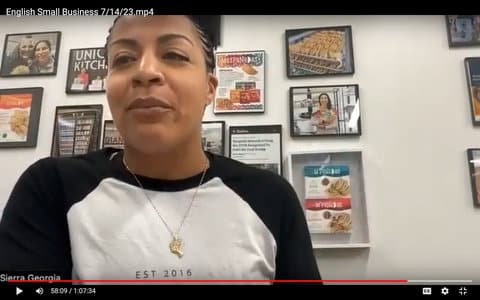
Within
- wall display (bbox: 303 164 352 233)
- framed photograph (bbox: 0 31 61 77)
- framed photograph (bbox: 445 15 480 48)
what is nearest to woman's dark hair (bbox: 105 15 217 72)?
framed photograph (bbox: 0 31 61 77)

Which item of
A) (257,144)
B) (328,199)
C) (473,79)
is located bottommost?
(328,199)

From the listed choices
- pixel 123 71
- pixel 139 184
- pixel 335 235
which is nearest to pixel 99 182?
pixel 139 184

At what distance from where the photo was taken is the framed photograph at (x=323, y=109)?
2.56 feet

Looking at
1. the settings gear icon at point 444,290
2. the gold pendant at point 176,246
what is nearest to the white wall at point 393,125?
the settings gear icon at point 444,290

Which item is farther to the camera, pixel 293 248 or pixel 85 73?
pixel 85 73

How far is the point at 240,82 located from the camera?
80 cm

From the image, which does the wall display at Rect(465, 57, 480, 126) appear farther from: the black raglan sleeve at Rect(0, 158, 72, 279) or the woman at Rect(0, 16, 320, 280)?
the black raglan sleeve at Rect(0, 158, 72, 279)

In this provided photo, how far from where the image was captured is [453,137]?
74cm

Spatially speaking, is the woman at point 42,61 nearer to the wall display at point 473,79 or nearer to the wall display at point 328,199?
the wall display at point 328,199

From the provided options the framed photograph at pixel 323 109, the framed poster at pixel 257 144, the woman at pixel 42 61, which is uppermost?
the woman at pixel 42 61

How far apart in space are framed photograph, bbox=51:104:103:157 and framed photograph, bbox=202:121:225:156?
220 mm

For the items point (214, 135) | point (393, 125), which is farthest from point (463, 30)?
point (214, 135)

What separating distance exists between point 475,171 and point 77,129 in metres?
0.80

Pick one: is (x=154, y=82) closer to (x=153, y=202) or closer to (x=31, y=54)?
(x=153, y=202)
